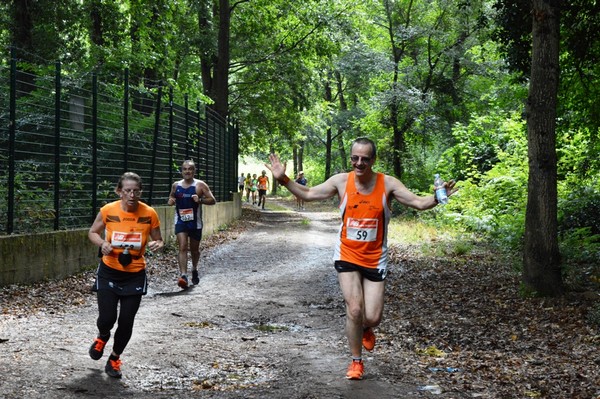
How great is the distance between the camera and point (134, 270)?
618cm

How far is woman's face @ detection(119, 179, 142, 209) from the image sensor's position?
6.17 metres

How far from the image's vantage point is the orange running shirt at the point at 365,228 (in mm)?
5965

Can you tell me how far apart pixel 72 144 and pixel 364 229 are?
8036 millimetres

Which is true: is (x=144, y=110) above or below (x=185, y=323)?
above

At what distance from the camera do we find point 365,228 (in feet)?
19.6

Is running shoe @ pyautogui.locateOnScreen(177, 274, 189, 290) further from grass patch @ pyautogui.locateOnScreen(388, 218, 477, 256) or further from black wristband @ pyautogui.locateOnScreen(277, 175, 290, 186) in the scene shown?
grass patch @ pyautogui.locateOnScreen(388, 218, 477, 256)

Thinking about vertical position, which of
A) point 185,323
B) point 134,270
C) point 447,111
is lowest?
point 185,323

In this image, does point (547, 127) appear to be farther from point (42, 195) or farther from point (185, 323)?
point (42, 195)

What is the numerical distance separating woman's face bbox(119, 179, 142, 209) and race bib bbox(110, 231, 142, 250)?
10.0 inches

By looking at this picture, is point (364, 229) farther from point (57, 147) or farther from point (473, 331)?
point (57, 147)

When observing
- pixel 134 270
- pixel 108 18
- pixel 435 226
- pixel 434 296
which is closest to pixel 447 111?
pixel 435 226

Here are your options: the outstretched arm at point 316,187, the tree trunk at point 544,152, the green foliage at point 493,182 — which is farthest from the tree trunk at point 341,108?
the outstretched arm at point 316,187

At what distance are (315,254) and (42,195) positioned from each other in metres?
6.79

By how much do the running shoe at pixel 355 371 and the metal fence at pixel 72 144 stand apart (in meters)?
6.49
